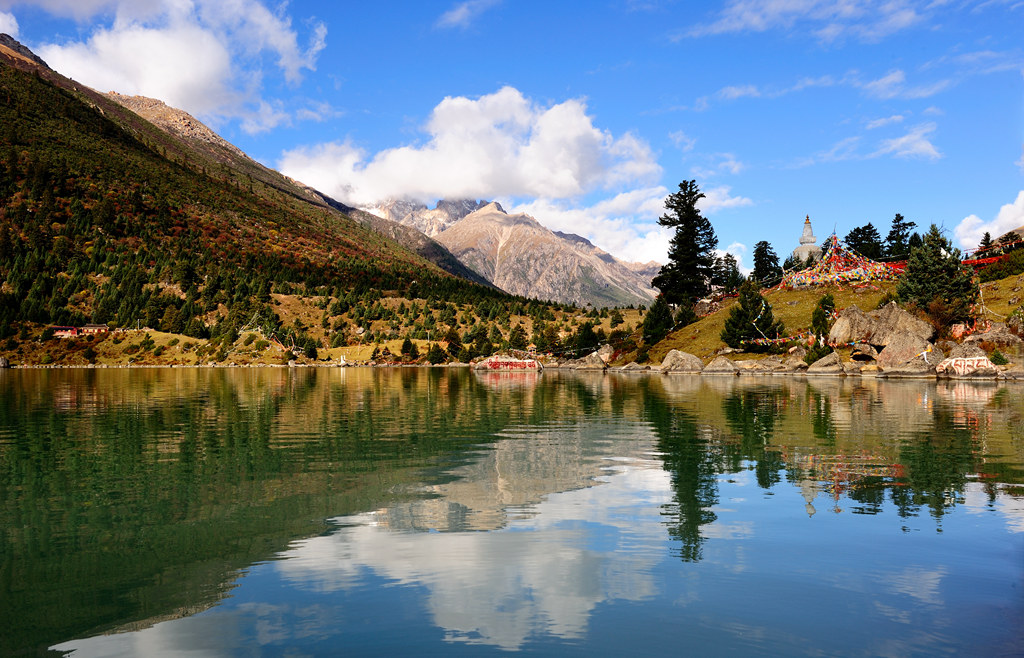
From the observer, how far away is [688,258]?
121 metres

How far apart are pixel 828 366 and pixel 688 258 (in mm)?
44272

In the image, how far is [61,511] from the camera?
14547mm

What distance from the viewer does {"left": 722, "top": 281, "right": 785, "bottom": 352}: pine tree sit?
3656 inches

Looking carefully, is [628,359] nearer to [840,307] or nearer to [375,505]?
[840,307]

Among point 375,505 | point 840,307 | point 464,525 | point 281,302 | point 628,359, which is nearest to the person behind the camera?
point 464,525

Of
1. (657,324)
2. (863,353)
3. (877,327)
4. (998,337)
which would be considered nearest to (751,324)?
(863,353)

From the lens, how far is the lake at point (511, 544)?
28.1 ft

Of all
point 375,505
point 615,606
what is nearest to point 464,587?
point 615,606

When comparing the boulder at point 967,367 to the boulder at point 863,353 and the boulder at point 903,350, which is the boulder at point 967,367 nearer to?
the boulder at point 903,350

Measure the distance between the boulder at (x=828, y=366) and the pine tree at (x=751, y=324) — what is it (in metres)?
9.97

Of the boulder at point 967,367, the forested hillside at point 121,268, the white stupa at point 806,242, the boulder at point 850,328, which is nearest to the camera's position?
the boulder at point 967,367

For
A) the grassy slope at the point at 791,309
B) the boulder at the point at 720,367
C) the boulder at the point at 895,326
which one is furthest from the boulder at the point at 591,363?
the boulder at the point at 895,326

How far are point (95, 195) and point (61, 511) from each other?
688 ft

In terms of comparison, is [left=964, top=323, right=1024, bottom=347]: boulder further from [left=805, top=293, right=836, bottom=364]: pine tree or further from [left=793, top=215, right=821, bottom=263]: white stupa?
[left=793, top=215, right=821, bottom=263]: white stupa
